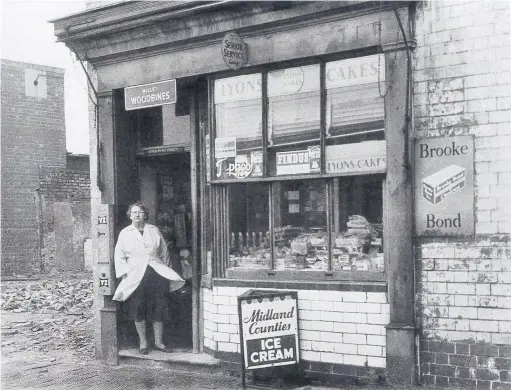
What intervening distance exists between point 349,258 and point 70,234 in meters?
16.2

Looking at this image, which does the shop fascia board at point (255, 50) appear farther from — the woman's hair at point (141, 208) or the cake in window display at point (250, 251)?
the cake in window display at point (250, 251)

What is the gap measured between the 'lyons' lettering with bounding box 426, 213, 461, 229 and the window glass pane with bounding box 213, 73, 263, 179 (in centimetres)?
200

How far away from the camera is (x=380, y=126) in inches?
265

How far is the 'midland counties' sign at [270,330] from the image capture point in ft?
22.5

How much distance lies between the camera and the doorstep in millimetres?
7742

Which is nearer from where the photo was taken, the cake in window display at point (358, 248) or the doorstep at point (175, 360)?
the cake in window display at point (358, 248)

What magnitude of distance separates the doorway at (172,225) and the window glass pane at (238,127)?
132 centimetres

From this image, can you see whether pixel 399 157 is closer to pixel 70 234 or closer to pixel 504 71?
pixel 504 71

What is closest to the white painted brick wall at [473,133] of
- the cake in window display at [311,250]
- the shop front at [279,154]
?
the shop front at [279,154]

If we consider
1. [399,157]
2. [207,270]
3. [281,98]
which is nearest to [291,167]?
[281,98]

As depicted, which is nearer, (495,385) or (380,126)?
(495,385)

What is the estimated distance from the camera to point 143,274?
8.38 meters

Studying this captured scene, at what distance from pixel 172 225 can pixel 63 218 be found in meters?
13.2

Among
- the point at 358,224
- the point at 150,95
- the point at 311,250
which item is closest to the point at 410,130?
the point at 358,224
